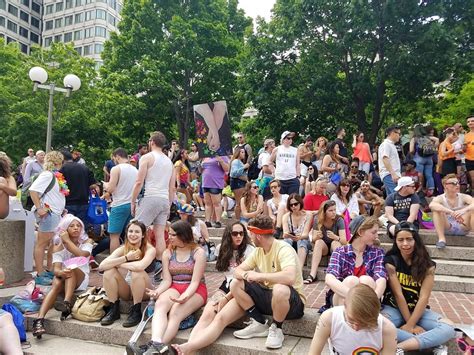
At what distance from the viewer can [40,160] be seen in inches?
447

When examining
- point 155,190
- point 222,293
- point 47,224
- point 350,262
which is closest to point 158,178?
point 155,190

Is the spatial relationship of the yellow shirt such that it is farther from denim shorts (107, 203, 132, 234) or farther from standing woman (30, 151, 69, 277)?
standing woman (30, 151, 69, 277)

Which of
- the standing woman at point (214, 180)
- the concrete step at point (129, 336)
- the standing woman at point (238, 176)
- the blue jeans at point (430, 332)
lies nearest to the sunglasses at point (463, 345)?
the blue jeans at point (430, 332)

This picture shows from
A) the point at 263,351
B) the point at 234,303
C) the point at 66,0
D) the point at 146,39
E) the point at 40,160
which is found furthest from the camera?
the point at 66,0

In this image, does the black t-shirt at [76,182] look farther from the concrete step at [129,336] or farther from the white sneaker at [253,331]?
the white sneaker at [253,331]

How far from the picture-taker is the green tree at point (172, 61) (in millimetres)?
22641

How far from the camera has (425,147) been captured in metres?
9.73

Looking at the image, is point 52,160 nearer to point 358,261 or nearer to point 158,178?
point 158,178

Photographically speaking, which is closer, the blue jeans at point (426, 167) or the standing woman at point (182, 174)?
the blue jeans at point (426, 167)

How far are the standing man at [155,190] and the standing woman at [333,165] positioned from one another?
14.3 ft

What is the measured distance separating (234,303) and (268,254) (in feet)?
2.12

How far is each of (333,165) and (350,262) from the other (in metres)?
5.40

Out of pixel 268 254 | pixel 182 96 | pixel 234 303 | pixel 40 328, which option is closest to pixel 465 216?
pixel 268 254

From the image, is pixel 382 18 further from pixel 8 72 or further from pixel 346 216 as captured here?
pixel 8 72
